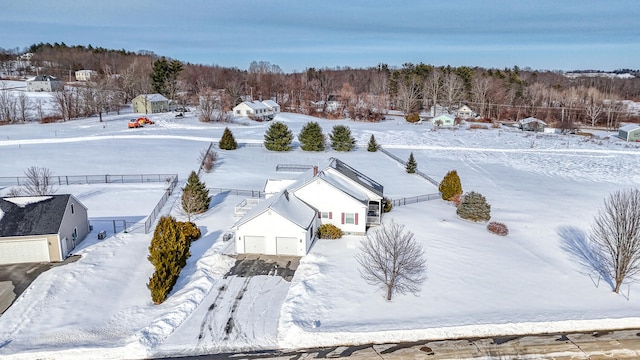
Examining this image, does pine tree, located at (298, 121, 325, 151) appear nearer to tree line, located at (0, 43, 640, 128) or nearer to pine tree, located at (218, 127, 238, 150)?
pine tree, located at (218, 127, 238, 150)

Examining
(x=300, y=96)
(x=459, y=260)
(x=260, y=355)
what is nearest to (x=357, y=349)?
(x=260, y=355)

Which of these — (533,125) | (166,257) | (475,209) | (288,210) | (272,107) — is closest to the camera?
(166,257)

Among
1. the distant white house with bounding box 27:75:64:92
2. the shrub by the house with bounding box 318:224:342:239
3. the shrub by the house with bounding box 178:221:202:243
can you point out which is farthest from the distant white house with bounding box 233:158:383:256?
the distant white house with bounding box 27:75:64:92

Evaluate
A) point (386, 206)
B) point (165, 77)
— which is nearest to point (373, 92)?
point (165, 77)

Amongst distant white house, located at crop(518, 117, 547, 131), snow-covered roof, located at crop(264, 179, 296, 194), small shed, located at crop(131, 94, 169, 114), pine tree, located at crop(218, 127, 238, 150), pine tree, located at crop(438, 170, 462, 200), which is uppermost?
small shed, located at crop(131, 94, 169, 114)

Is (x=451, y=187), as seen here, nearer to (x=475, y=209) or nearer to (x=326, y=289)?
(x=475, y=209)

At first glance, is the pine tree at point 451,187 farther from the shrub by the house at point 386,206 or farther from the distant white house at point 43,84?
the distant white house at point 43,84
